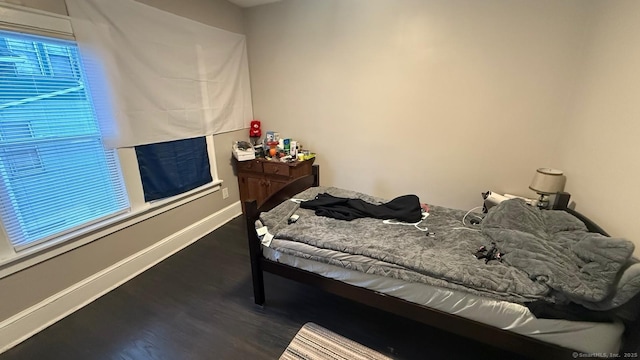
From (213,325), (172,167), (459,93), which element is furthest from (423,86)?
(213,325)

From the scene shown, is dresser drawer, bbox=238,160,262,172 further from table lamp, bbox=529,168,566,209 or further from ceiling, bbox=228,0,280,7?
table lamp, bbox=529,168,566,209

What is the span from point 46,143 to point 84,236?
70 centimetres

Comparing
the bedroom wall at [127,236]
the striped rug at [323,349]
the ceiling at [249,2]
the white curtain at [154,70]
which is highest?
the ceiling at [249,2]

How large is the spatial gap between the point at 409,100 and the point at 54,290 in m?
3.28

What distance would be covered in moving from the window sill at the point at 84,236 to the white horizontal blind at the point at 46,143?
2.2 inches

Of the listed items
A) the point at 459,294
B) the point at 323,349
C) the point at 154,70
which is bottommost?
the point at 323,349

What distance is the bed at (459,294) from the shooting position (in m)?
1.14

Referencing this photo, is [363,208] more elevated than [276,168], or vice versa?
[276,168]

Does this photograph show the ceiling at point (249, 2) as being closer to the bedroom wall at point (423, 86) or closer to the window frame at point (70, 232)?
the bedroom wall at point (423, 86)

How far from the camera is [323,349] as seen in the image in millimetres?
1375

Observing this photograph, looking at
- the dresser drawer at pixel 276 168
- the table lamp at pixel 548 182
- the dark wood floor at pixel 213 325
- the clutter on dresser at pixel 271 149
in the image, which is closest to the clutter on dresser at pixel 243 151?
the clutter on dresser at pixel 271 149

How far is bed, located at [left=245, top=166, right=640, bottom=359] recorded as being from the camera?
44.9 inches

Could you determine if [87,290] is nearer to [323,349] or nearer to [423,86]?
[323,349]

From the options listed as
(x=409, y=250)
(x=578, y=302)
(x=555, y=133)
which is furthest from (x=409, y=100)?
(x=578, y=302)
